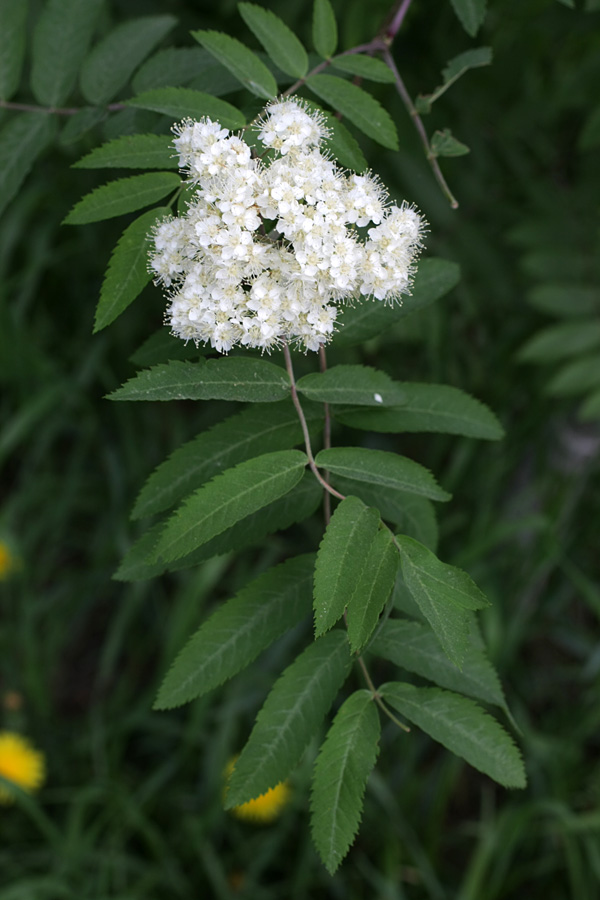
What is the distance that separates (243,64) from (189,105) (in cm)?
11

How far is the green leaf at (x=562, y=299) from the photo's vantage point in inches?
79.2

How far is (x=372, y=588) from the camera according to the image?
93 cm

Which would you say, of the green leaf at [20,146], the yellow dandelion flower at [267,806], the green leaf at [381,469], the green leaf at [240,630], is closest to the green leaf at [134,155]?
the green leaf at [20,146]

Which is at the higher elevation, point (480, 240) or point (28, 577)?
point (480, 240)

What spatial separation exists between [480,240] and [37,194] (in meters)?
1.48

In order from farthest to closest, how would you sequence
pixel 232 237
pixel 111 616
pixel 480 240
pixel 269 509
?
pixel 111 616, pixel 480 240, pixel 269 509, pixel 232 237

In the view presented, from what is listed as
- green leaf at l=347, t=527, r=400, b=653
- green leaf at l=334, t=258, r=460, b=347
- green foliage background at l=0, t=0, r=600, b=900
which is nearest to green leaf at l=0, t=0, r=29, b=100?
green foliage background at l=0, t=0, r=600, b=900

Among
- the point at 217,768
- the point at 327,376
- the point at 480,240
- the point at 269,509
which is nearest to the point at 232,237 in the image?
the point at 327,376

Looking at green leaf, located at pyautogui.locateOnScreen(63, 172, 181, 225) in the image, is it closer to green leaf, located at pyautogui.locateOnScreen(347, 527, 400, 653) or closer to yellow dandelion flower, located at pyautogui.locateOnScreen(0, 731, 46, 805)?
green leaf, located at pyautogui.locateOnScreen(347, 527, 400, 653)

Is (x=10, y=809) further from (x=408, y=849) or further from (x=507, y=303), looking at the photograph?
(x=507, y=303)

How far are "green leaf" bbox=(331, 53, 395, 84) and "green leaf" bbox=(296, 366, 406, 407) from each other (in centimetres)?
47

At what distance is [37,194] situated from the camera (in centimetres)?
262

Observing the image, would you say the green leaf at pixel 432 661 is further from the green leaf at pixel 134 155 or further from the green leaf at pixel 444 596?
the green leaf at pixel 134 155

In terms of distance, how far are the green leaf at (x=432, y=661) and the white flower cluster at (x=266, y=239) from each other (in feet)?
1.43
